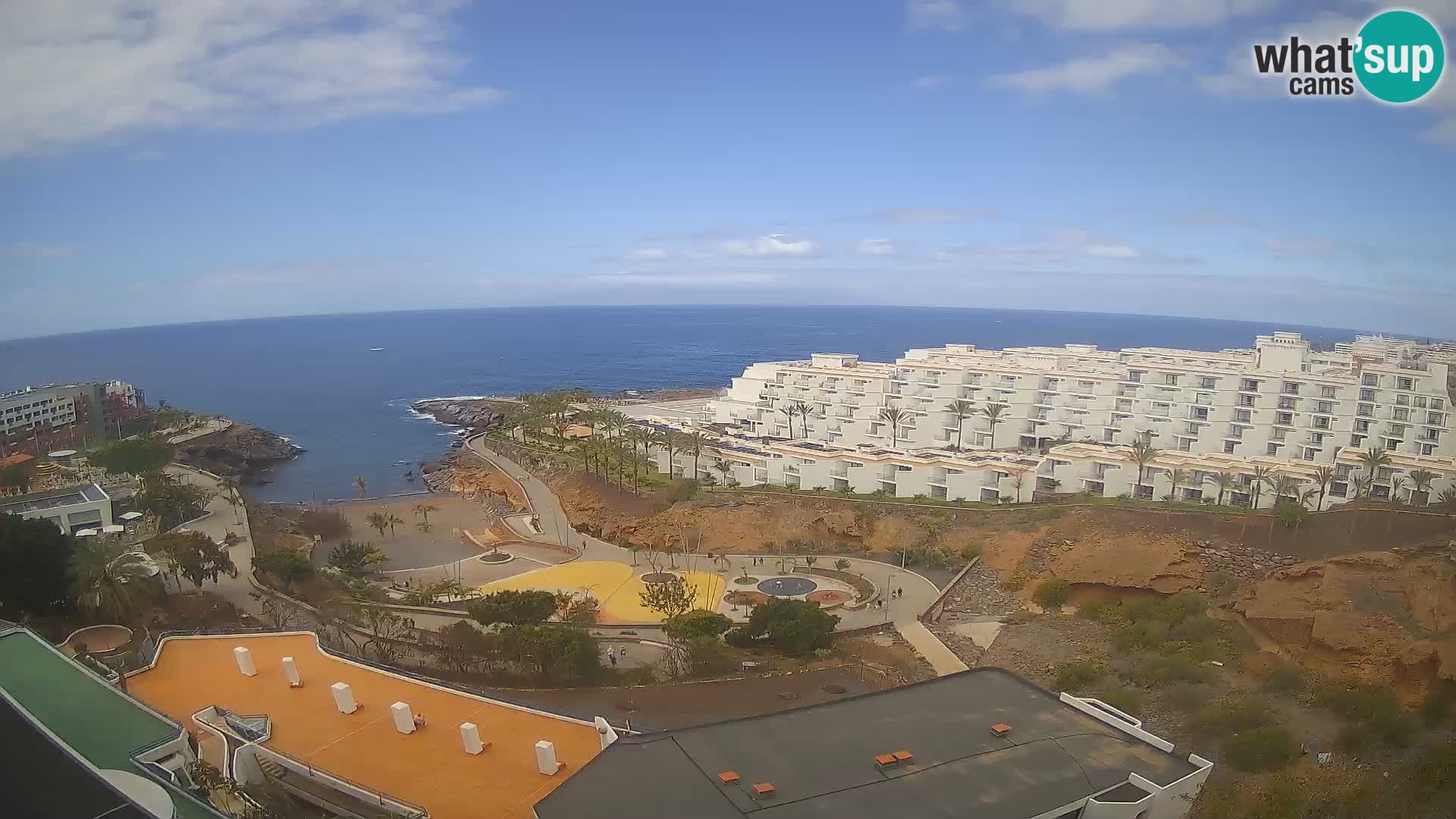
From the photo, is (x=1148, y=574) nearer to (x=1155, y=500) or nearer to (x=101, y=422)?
(x=1155, y=500)

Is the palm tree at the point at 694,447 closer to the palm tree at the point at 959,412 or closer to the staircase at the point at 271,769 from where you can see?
the palm tree at the point at 959,412

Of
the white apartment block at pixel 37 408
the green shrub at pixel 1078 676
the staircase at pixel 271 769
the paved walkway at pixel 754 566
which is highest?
the white apartment block at pixel 37 408

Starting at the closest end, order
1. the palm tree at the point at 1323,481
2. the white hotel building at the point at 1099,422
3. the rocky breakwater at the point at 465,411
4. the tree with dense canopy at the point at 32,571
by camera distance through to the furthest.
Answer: the tree with dense canopy at the point at 32,571, the palm tree at the point at 1323,481, the white hotel building at the point at 1099,422, the rocky breakwater at the point at 465,411

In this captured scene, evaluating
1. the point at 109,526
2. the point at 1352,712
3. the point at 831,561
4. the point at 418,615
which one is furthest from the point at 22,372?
the point at 1352,712

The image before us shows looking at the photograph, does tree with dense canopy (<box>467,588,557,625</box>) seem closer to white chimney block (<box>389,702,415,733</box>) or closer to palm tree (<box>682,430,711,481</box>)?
white chimney block (<box>389,702,415,733</box>)

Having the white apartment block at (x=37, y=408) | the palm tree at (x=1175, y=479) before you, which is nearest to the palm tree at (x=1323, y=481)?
the palm tree at (x=1175, y=479)

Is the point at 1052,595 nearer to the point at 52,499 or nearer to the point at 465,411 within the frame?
the point at 52,499
